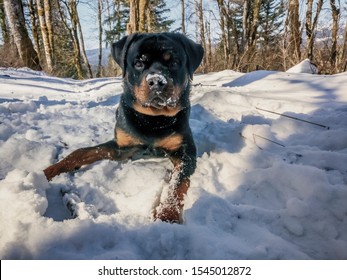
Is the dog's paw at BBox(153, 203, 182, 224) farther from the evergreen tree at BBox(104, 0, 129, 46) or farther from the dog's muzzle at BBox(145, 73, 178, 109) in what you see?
the evergreen tree at BBox(104, 0, 129, 46)

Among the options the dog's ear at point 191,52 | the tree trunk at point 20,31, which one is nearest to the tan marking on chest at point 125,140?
the dog's ear at point 191,52

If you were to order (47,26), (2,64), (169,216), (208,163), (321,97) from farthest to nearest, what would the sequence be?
(47,26), (2,64), (321,97), (208,163), (169,216)

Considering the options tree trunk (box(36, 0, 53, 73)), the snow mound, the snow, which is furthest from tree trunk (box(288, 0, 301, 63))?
tree trunk (box(36, 0, 53, 73))

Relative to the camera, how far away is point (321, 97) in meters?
3.53

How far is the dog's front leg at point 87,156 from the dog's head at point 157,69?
38 centimetres

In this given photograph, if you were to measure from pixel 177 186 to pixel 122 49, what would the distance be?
1.53m

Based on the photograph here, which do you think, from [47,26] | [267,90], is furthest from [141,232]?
[47,26]

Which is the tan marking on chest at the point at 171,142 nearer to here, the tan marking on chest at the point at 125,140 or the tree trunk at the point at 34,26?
the tan marking on chest at the point at 125,140

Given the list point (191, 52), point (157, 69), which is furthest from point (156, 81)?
point (191, 52)

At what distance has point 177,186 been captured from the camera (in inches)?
68.4

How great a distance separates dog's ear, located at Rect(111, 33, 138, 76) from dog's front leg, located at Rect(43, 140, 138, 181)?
2.57 feet

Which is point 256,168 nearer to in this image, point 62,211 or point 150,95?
point 150,95

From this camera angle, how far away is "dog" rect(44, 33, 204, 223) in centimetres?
212
